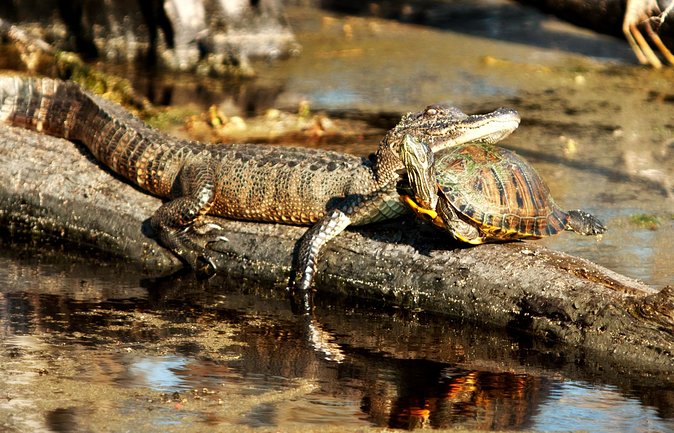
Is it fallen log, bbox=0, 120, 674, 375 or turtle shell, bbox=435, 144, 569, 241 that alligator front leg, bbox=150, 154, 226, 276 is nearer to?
fallen log, bbox=0, 120, 674, 375

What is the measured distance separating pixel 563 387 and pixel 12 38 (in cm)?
730

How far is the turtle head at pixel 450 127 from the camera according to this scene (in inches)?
279

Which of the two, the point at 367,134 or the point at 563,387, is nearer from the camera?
the point at 563,387

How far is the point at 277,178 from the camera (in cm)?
729

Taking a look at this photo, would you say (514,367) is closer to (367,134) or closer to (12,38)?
(367,134)

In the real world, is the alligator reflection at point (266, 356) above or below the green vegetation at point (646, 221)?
below

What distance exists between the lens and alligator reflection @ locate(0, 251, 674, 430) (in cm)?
498

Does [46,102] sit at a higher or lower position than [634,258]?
higher

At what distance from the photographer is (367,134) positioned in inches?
409

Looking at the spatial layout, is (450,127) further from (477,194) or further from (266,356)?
(266,356)

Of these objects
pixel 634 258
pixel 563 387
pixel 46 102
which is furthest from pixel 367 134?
pixel 563 387

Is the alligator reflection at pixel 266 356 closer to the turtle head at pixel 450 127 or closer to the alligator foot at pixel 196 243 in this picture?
the alligator foot at pixel 196 243

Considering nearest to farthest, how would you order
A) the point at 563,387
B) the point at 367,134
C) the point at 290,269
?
the point at 563,387, the point at 290,269, the point at 367,134

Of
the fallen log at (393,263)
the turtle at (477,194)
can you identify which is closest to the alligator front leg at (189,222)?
the fallen log at (393,263)
